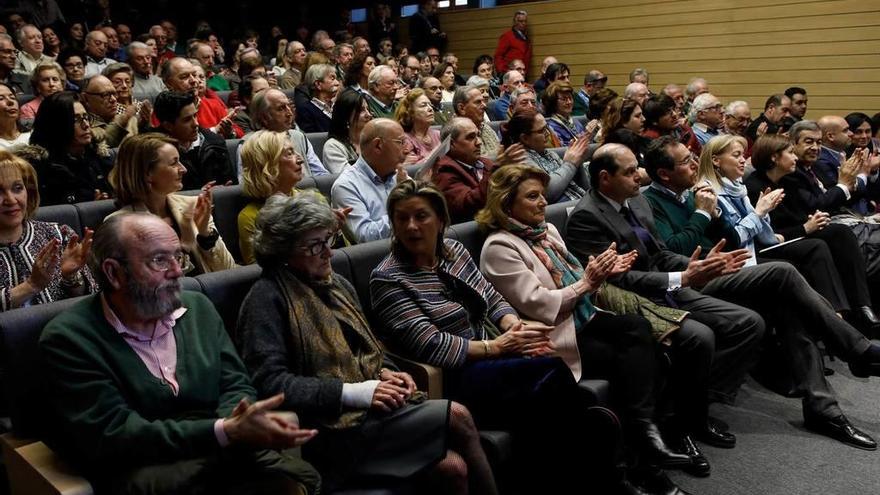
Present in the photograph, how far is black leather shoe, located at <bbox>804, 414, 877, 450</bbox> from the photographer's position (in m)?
2.23

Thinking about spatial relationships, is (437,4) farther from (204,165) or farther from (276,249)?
(276,249)

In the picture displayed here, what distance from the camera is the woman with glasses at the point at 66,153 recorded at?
248cm

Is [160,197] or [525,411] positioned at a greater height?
[160,197]

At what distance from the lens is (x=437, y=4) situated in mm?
8055

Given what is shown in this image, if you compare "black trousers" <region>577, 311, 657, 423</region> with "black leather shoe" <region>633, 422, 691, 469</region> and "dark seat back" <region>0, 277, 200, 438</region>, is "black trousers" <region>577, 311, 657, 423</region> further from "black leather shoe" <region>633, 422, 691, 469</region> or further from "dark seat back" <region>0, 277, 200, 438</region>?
"dark seat back" <region>0, 277, 200, 438</region>

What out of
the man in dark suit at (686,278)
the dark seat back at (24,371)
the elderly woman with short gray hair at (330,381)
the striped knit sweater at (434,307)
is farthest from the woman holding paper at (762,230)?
the dark seat back at (24,371)

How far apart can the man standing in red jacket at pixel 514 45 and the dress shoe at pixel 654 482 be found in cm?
543

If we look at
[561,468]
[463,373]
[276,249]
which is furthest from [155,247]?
[561,468]

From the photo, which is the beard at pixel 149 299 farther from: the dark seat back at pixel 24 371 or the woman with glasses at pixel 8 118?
the woman with glasses at pixel 8 118

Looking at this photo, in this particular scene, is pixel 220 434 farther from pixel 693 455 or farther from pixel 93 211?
pixel 693 455

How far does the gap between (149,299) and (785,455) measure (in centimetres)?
172

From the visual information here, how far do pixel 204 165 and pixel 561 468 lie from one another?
1.70 m

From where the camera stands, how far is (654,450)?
1990mm

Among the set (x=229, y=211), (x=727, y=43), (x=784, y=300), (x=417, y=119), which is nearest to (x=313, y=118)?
(x=417, y=119)
